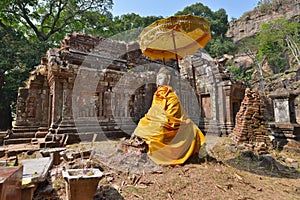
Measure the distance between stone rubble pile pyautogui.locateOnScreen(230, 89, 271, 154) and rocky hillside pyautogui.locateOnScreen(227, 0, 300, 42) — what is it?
34458 millimetres

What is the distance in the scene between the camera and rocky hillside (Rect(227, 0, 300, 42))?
34.0m

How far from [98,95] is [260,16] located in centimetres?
4462

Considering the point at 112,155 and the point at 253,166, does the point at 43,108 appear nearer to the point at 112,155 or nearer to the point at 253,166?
the point at 112,155

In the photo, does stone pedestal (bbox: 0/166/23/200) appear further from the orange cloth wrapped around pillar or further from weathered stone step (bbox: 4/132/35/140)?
weathered stone step (bbox: 4/132/35/140)

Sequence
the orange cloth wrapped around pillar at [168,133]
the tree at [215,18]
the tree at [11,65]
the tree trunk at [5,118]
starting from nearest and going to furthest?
1. the orange cloth wrapped around pillar at [168,133]
2. the tree at [11,65]
3. the tree trunk at [5,118]
4. the tree at [215,18]

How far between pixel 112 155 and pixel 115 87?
437cm

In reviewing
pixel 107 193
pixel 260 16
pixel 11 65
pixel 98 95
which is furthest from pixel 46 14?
pixel 260 16

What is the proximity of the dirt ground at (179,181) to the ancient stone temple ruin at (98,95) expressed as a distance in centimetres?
275

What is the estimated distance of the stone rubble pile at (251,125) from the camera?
6609 millimetres

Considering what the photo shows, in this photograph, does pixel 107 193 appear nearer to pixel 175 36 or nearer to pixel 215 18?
pixel 175 36

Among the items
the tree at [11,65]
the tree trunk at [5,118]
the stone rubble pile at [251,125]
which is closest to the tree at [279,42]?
the stone rubble pile at [251,125]

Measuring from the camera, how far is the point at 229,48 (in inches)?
1043

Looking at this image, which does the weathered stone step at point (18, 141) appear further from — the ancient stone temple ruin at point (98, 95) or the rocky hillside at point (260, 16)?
the rocky hillside at point (260, 16)

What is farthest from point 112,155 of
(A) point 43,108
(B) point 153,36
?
(A) point 43,108
